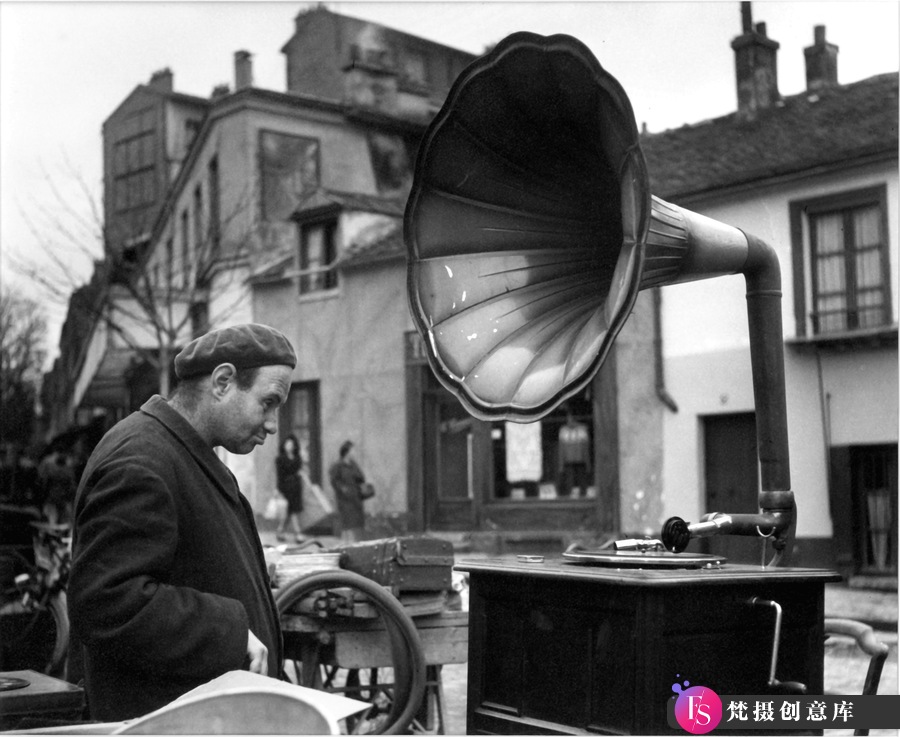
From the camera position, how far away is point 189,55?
43.9 ft

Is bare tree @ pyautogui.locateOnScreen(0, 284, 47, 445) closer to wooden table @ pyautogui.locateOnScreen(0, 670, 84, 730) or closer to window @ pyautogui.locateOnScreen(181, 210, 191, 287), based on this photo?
window @ pyautogui.locateOnScreen(181, 210, 191, 287)

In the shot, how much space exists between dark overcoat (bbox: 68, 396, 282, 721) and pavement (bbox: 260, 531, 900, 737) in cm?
172

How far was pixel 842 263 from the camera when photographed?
1087cm

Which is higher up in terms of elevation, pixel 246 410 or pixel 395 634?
pixel 246 410

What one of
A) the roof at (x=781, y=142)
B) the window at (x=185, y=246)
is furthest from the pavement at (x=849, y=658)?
the window at (x=185, y=246)

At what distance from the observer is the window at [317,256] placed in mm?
16266

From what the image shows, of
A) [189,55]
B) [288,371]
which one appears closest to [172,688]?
[288,371]

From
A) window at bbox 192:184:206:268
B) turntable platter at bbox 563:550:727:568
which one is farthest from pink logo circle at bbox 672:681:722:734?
window at bbox 192:184:206:268

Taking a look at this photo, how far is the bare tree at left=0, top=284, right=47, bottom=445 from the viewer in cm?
1812

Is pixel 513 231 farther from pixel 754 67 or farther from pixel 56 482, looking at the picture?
pixel 754 67

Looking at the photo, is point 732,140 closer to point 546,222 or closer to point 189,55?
point 189,55

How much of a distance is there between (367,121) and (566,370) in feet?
48.8

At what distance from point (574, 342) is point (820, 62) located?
577cm

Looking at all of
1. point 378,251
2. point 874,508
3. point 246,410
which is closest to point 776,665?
point 246,410
